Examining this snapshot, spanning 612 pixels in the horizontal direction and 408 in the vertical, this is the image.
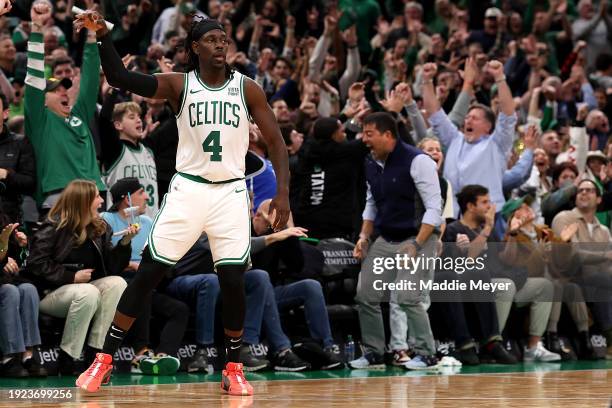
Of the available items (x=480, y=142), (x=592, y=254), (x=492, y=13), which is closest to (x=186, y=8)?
(x=492, y=13)

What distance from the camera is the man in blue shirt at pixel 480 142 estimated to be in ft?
41.2

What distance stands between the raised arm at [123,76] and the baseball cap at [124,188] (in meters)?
2.52

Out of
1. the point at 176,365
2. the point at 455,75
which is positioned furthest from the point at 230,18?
the point at 176,365

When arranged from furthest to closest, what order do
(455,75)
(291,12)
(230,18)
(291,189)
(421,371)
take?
1. (291,12)
2. (230,18)
3. (455,75)
4. (291,189)
5. (421,371)

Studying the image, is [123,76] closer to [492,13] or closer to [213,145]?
[213,145]

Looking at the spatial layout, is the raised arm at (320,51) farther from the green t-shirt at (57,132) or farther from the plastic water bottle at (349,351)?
the green t-shirt at (57,132)

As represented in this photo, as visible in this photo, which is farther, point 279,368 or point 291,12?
point 291,12

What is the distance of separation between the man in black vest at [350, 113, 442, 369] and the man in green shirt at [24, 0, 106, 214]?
2.51 m

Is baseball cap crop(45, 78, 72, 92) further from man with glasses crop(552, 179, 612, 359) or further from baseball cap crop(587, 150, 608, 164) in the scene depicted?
baseball cap crop(587, 150, 608, 164)

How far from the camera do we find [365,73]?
1683 centimetres

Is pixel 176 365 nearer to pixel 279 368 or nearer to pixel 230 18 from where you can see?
pixel 279 368

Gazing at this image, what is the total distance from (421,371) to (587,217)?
3092 mm

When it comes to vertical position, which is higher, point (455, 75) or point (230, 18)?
point (230, 18)

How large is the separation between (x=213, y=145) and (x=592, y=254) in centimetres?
605
